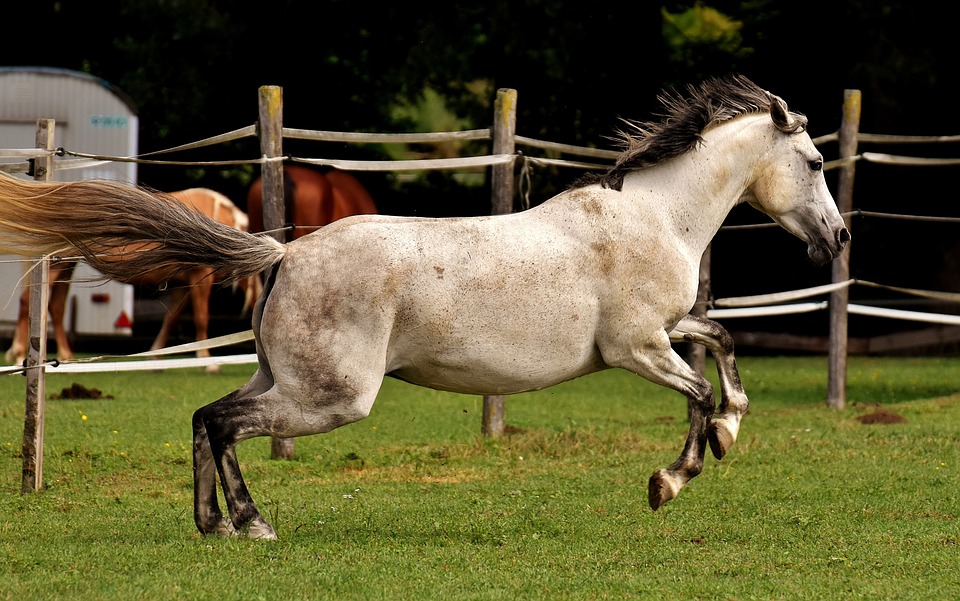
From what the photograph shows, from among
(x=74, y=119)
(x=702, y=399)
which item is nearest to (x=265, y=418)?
(x=702, y=399)

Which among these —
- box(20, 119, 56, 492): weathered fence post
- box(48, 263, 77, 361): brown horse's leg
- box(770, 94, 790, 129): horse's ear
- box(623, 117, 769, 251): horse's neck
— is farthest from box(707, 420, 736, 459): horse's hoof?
box(48, 263, 77, 361): brown horse's leg

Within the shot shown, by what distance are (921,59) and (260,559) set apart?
12422mm

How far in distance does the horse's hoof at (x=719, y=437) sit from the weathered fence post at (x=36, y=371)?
11.6ft

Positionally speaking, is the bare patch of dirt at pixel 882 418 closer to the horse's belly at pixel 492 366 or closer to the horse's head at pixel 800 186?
the horse's head at pixel 800 186

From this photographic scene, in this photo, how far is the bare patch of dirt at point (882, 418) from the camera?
9781mm

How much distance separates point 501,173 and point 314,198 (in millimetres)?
6038

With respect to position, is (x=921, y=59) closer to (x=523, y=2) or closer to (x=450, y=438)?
(x=523, y=2)

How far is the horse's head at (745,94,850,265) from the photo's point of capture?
608 centimetres

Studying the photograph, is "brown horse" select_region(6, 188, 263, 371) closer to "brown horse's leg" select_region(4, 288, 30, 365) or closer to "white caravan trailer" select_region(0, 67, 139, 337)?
"brown horse's leg" select_region(4, 288, 30, 365)

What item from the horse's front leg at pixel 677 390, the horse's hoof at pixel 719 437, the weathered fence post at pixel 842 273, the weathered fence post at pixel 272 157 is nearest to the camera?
the horse's front leg at pixel 677 390

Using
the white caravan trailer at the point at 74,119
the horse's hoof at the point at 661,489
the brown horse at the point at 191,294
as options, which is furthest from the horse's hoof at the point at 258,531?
the white caravan trailer at the point at 74,119

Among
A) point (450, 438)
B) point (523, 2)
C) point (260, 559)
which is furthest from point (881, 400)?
point (260, 559)

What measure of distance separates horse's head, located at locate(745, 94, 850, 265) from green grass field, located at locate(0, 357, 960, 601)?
135 centimetres

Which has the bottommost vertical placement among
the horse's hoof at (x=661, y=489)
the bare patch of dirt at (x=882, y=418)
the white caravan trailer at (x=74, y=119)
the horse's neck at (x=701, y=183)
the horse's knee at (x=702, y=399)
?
the bare patch of dirt at (x=882, y=418)
